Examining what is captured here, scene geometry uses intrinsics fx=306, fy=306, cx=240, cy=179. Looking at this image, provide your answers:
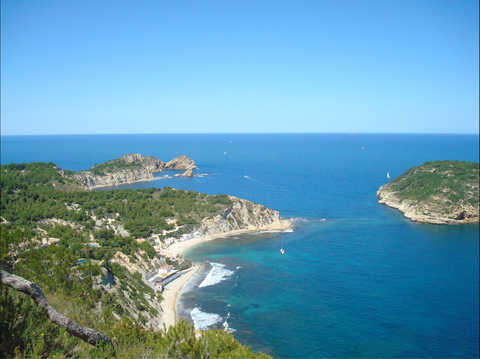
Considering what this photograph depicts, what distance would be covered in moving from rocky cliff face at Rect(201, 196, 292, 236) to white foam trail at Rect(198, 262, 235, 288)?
12.4 meters

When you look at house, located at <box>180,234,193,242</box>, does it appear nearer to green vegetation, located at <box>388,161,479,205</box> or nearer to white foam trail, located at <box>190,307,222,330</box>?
white foam trail, located at <box>190,307,222,330</box>

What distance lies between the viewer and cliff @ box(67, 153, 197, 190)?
81.9 m

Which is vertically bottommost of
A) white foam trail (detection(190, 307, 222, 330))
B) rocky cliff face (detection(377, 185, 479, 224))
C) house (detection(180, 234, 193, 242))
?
white foam trail (detection(190, 307, 222, 330))

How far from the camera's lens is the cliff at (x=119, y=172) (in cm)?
8194

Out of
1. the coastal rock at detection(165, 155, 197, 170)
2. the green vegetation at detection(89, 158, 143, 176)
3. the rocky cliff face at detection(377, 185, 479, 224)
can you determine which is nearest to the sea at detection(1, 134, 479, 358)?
the rocky cliff face at detection(377, 185, 479, 224)

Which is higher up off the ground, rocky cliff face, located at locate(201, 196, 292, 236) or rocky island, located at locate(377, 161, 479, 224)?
rocky island, located at locate(377, 161, 479, 224)

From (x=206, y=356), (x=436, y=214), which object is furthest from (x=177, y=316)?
(x=436, y=214)

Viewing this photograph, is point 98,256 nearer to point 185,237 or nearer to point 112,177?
point 185,237

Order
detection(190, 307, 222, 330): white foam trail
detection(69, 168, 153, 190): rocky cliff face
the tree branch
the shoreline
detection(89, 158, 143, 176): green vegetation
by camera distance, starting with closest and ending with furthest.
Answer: the tree branch < detection(190, 307, 222, 330): white foam trail < the shoreline < detection(69, 168, 153, 190): rocky cliff face < detection(89, 158, 143, 176): green vegetation

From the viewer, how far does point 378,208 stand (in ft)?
189

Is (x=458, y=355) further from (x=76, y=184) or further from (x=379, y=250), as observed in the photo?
(x=76, y=184)

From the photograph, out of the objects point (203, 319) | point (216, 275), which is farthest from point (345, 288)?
point (203, 319)

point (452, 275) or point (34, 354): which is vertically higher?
point (34, 354)

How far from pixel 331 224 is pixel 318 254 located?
12563mm
